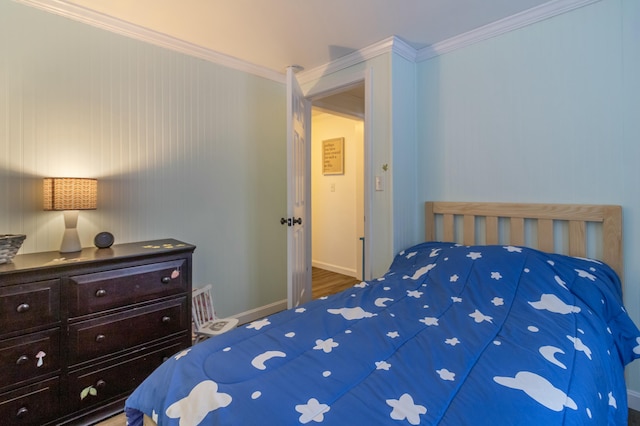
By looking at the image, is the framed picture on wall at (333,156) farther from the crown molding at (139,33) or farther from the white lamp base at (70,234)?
the white lamp base at (70,234)

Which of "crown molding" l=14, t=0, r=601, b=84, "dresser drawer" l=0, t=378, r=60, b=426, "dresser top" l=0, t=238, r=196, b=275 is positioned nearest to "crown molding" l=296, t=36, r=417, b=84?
"crown molding" l=14, t=0, r=601, b=84

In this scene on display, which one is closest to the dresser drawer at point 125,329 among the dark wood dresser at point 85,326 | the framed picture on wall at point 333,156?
the dark wood dresser at point 85,326

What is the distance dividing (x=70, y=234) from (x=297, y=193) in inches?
61.1

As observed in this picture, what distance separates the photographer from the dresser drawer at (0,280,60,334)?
150 centimetres

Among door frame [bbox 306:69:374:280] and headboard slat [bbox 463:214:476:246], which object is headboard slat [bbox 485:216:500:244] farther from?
door frame [bbox 306:69:374:280]

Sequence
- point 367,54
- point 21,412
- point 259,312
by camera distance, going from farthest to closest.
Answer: point 259,312, point 367,54, point 21,412

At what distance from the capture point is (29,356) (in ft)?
5.14

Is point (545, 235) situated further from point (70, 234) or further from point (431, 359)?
point (70, 234)

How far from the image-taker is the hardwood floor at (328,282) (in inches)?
155

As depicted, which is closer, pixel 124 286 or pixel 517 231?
pixel 124 286

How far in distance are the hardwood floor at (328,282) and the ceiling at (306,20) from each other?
8.43 ft

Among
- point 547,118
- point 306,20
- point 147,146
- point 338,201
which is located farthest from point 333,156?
point 547,118

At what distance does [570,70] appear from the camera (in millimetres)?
1947

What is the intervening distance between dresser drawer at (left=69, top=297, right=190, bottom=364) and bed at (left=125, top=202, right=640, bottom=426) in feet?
3.00
